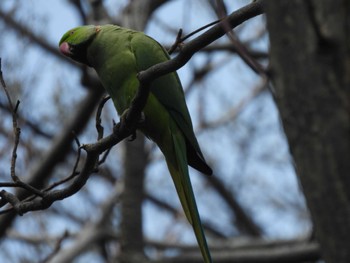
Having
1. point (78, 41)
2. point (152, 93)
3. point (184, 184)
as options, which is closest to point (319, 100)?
point (184, 184)

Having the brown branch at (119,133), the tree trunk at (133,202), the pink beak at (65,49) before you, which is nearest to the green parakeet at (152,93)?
the pink beak at (65,49)

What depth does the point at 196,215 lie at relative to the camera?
2746mm

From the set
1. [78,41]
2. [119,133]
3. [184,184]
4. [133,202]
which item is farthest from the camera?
[133,202]

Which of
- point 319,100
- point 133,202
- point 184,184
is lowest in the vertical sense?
Result: point 133,202

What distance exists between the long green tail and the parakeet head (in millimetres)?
691

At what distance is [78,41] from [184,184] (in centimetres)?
103

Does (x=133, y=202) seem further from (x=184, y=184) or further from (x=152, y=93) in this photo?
(x=184, y=184)

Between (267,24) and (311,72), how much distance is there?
0.48 ft

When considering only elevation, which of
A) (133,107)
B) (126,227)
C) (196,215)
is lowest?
(126,227)

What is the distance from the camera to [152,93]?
10.8 feet

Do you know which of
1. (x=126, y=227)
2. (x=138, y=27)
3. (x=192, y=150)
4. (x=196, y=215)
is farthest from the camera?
→ (x=138, y=27)

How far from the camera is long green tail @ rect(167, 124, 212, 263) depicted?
8.88 feet

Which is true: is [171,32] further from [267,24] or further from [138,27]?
[267,24]

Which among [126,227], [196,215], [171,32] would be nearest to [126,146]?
[126,227]
